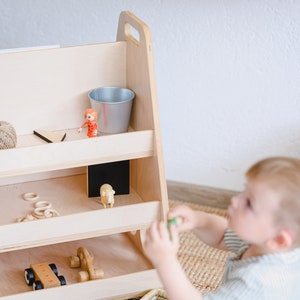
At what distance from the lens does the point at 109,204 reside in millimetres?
1787

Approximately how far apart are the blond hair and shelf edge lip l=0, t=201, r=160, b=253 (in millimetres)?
605

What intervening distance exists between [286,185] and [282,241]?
9 centimetres

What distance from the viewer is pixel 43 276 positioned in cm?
172

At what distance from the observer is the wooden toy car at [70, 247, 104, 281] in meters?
1.76

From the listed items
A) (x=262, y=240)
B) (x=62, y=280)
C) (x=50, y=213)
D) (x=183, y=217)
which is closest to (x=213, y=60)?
(x=50, y=213)

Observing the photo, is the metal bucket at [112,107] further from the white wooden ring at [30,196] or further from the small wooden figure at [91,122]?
the white wooden ring at [30,196]

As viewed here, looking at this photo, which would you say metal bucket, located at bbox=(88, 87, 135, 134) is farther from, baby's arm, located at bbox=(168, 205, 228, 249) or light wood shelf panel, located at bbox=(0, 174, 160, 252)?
baby's arm, located at bbox=(168, 205, 228, 249)

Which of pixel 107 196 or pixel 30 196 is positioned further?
pixel 30 196

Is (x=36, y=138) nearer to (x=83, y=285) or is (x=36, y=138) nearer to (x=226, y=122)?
(x=83, y=285)

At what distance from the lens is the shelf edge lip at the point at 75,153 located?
1590 millimetres

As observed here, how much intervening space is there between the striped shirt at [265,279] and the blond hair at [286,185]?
5 cm

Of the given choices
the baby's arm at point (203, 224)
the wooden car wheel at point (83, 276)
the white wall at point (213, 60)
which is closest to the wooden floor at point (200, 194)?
the white wall at point (213, 60)

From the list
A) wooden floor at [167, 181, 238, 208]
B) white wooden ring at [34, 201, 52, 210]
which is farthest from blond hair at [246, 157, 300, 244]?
wooden floor at [167, 181, 238, 208]

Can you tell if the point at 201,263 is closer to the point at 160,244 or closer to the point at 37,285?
the point at 37,285
